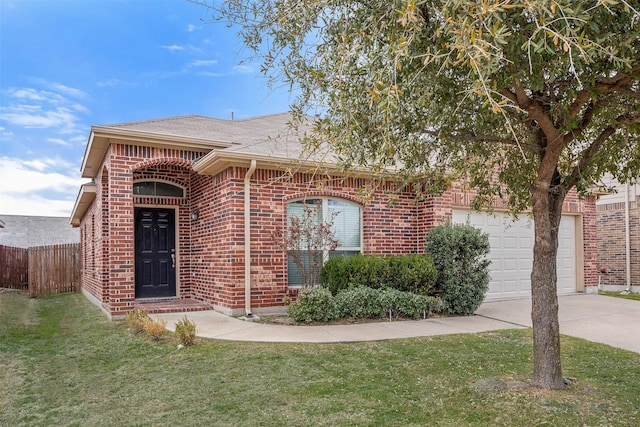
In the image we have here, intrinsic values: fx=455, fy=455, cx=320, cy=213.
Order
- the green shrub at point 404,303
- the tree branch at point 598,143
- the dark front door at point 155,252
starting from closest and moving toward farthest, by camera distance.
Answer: the tree branch at point 598,143, the green shrub at point 404,303, the dark front door at point 155,252

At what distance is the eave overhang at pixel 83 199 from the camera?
12.5 meters

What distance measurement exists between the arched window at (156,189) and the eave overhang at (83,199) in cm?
270

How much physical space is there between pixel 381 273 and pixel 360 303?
0.82m

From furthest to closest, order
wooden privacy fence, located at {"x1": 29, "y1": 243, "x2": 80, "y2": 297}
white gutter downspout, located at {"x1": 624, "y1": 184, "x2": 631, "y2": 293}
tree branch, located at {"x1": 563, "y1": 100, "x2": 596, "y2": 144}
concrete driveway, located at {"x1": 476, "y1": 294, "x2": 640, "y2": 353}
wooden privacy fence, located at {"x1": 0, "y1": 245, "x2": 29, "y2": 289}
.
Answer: wooden privacy fence, located at {"x1": 0, "y1": 245, "x2": 29, "y2": 289}
wooden privacy fence, located at {"x1": 29, "y1": 243, "x2": 80, "y2": 297}
white gutter downspout, located at {"x1": 624, "y1": 184, "x2": 631, "y2": 293}
concrete driveway, located at {"x1": 476, "y1": 294, "x2": 640, "y2": 353}
tree branch, located at {"x1": 563, "y1": 100, "x2": 596, "y2": 144}

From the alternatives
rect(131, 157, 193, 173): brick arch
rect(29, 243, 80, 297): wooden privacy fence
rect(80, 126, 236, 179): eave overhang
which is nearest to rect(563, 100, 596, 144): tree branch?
rect(80, 126, 236, 179): eave overhang

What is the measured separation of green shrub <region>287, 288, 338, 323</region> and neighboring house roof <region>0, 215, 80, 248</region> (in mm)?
29112

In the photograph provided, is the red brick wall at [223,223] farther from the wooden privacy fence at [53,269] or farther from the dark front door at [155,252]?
the wooden privacy fence at [53,269]

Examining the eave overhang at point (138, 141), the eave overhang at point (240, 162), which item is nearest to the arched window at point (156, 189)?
the eave overhang at point (138, 141)

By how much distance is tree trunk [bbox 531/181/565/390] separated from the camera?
4270 millimetres

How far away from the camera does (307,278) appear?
891 centimetres

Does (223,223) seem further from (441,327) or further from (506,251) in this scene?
(506,251)

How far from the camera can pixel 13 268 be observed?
17.5 meters

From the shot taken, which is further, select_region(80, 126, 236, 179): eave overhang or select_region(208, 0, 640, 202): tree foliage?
select_region(80, 126, 236, 179): eave overhang

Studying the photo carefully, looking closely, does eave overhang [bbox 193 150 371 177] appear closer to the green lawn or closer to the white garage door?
the green lawn
